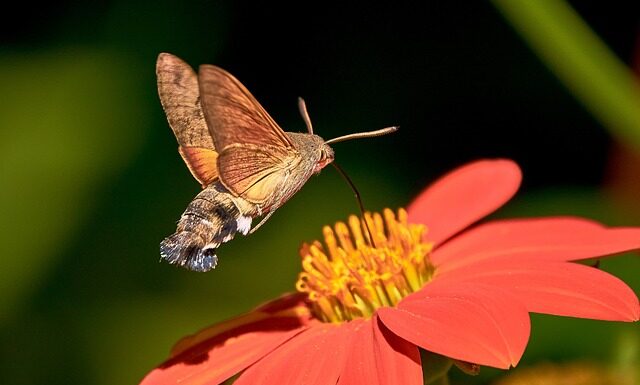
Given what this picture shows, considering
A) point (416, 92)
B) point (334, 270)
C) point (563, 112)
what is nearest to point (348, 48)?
point (416, 92)

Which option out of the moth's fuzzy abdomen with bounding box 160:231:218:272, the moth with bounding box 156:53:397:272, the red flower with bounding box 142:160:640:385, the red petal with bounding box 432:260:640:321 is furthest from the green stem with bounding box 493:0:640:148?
the moth's fuzzy abdomen with bounding box 160:231:218:272

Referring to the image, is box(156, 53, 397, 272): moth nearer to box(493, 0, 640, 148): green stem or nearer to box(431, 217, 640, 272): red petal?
box(431, 217, 640, 272): red petal

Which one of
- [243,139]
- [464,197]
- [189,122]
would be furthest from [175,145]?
[243,139]

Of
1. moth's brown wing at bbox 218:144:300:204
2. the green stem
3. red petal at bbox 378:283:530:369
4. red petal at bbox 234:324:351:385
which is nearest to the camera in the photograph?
red petal at bbox 378:283:530:369

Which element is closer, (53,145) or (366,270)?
(366,270)

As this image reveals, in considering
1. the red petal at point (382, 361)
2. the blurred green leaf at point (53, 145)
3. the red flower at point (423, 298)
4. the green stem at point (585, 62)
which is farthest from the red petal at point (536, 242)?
→ the blurred green leaf at point (53, 145)

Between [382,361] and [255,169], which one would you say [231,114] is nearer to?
[255,169]

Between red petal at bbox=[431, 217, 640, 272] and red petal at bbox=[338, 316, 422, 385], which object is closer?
red petal at bbox=[338, 316, 422, 385]
